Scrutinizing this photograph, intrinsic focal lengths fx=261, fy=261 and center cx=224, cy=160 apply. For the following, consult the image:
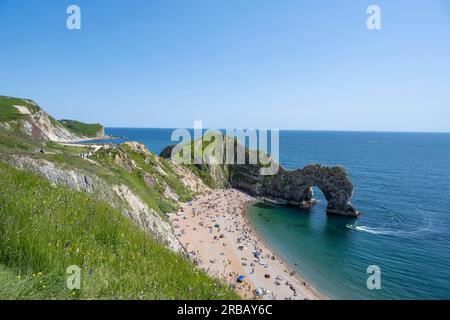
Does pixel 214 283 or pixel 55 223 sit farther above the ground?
pixel 55 223

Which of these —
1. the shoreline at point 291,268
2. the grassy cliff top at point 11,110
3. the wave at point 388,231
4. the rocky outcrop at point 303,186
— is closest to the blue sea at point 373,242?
the wave at point 388,231

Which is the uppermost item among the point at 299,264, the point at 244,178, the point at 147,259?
the point at 147,259

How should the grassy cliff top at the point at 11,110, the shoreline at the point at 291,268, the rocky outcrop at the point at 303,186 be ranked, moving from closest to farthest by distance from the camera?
1. the shoreline at the point at 291,268
2. the rocky outcrop at the point at 303,186
3. the grassy cliff top at the point at 11,110

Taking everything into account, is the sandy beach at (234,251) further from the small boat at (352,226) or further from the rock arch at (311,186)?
the small boat at (352,226)

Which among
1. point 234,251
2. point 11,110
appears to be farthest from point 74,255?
point 11,110

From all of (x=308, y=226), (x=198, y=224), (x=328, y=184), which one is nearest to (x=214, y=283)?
(x=198, y=224)

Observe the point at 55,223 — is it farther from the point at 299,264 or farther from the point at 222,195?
the point at 222,195
